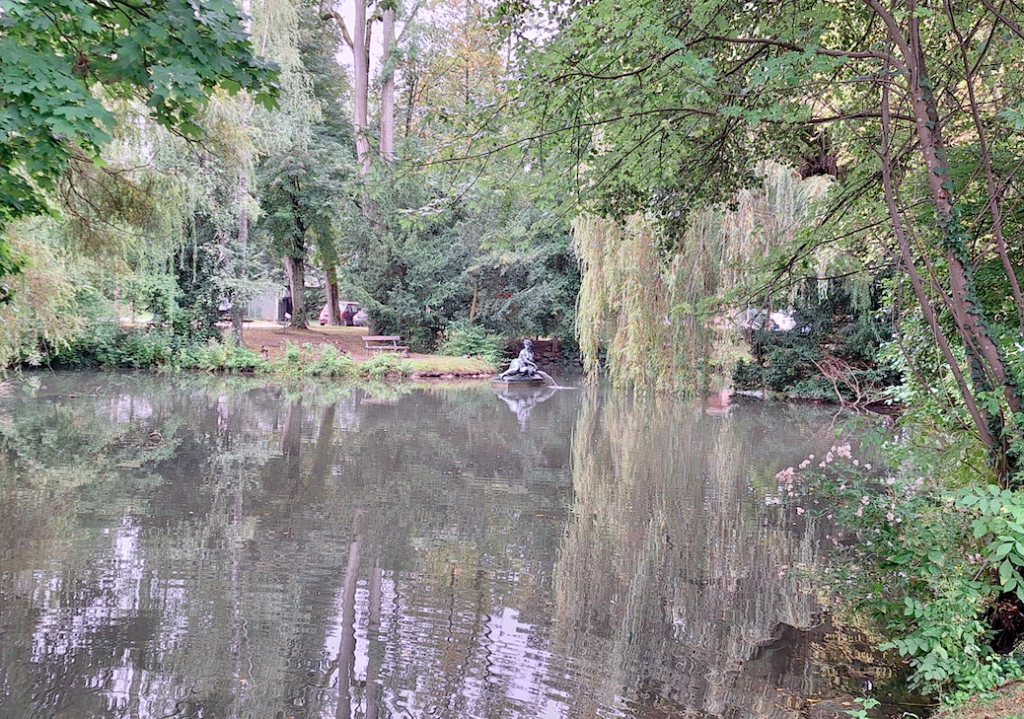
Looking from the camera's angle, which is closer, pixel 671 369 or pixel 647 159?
pixel 647 159

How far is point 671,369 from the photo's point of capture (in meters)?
14.6

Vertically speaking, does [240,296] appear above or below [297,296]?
below

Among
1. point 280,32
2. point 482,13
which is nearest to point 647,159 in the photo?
point 482,13

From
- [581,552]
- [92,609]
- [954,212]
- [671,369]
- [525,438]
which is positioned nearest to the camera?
[954,212]

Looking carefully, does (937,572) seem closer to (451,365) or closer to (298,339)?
(451,365)

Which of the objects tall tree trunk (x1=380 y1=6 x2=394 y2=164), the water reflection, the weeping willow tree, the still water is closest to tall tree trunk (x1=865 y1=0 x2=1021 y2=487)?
the still water

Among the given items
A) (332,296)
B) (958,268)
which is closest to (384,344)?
(332,296)

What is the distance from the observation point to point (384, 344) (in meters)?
25.5

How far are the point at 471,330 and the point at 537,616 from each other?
21.8 m

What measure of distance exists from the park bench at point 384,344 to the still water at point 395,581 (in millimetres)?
13571

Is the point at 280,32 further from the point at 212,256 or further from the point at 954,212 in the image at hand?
the point at 954,212

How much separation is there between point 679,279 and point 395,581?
1011 cm

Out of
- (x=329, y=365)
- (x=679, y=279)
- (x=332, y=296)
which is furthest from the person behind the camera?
(x=332, y=296)

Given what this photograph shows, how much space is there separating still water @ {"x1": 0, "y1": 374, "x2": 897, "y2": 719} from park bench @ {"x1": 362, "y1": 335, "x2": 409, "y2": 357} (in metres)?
13.6
